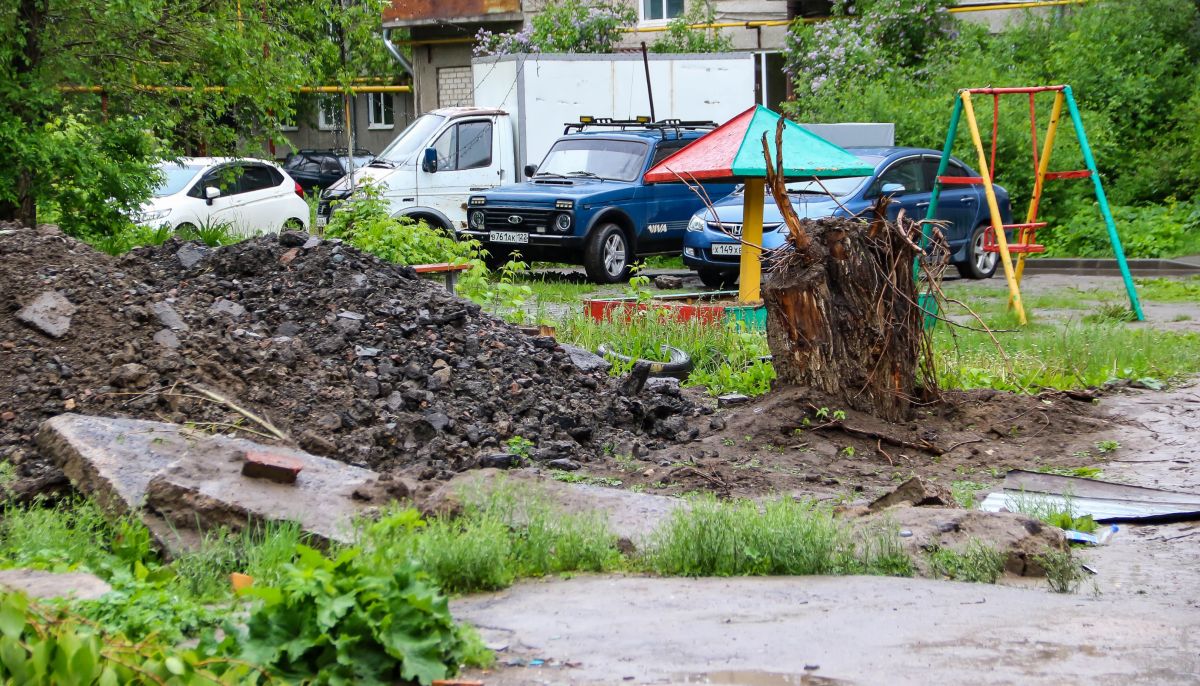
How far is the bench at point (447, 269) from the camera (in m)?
11.2

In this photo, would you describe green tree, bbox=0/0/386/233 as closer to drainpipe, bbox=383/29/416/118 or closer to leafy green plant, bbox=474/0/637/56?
leafy green plant, bbox=474/0/637/56

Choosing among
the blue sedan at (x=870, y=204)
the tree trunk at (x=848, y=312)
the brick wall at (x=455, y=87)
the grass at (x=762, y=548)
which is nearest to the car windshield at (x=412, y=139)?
the blue sedan at (x=870, y=204)

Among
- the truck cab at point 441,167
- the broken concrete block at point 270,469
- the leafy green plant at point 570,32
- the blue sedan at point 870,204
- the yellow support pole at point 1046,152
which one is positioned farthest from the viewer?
the leafy green plant at point 570,32

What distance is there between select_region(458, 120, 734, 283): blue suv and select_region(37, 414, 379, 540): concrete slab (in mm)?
11169

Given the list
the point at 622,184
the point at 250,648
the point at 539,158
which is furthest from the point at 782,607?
the point at 539,158

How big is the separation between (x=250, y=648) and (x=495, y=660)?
70 centimetres

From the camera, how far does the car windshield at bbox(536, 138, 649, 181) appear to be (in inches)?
696

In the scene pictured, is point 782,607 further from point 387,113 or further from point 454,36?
point 387,113

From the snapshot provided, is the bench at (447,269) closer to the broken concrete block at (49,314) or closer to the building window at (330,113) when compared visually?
the broken concrete block at (49,314)

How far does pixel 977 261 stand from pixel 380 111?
27.2 meters

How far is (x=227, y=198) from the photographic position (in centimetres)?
1861

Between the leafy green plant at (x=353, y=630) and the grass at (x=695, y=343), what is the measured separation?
514 centimetres

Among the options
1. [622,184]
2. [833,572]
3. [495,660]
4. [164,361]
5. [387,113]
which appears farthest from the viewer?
[387,113]

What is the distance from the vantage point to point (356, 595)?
3496 mm
